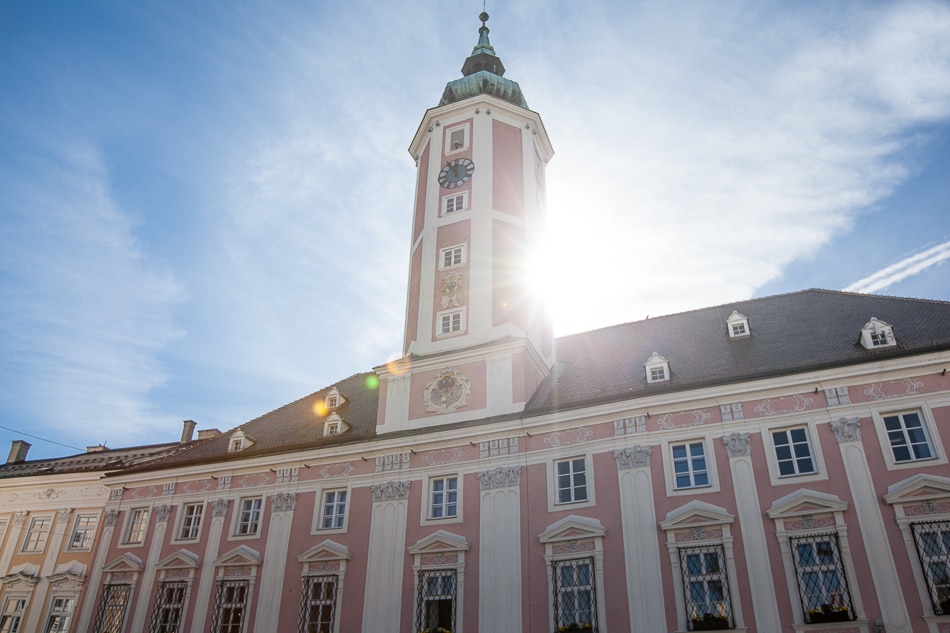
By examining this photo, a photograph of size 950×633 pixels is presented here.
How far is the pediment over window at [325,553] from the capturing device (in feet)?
87.1

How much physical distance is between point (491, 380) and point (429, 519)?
5.70 m

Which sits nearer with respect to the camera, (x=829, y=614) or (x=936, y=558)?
(x=936, y=558)

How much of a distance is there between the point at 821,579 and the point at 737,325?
417 inches

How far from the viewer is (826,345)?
24.4m

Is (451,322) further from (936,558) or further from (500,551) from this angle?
(936,558)

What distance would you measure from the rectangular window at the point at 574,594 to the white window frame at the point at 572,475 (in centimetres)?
175

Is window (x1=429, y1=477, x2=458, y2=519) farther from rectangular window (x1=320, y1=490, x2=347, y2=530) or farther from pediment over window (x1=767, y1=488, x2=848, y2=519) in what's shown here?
pediment over window (x1=767, y1=488, x2=848, y2=519)

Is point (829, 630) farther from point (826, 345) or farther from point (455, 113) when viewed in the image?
point (455, 113)

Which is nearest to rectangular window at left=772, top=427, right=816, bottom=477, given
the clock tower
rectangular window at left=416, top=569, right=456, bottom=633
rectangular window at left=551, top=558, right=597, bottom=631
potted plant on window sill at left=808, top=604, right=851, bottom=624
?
potted plant on window sill at left=808, top=604, right=851, bottom=624

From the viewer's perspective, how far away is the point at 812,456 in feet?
71.3

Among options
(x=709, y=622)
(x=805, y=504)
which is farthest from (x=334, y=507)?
(x=805, y=504)

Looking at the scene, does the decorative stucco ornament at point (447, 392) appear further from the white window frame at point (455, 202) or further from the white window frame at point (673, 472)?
the white window frame at point (455, 202)

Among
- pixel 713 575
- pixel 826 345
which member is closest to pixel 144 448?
pixel 713 575

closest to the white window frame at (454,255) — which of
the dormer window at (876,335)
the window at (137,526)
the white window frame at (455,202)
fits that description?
the white window frame at (455,202)
